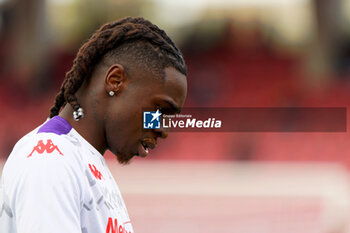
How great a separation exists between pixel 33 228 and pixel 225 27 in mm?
7320

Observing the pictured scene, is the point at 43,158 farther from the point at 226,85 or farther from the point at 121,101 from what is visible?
the point at 226,85

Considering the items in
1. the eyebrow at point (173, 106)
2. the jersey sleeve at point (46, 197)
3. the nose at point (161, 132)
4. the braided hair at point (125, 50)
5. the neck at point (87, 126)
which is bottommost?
the jersey sleeve at point (46, 197)

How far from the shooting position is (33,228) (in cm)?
85

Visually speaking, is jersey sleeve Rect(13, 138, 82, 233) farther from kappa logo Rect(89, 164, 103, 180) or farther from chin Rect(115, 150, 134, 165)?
chin Rect(115, 150, 134, 165)

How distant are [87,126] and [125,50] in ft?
0.59

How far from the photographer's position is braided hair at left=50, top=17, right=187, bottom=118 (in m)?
1.08

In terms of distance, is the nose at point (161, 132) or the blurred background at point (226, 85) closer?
the nose at point (161, 132)

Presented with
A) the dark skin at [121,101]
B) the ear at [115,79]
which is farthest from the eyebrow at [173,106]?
the ear at [115,79]

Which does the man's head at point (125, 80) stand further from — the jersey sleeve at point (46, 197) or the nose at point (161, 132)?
the jersey sleeve at point (46, 197)

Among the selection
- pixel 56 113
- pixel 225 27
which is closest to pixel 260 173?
pixel 225 27

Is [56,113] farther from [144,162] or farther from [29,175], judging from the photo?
[144,162]

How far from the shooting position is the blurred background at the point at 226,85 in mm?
6871

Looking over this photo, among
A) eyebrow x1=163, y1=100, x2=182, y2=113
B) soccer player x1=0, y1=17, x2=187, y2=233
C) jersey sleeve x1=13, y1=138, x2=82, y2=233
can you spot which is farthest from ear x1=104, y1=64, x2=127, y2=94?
jersey sleeve x1=13, y1=138, x2=82, y2=233

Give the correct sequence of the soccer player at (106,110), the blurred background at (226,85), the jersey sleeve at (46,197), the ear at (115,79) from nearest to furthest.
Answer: the jersey sleeve at (46,197) → the soccer player at (106,110) → the ear at (115,79) → the blurred background at (226,85)
